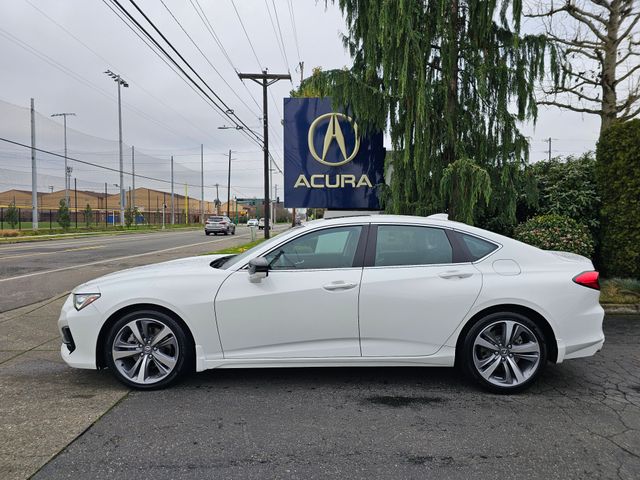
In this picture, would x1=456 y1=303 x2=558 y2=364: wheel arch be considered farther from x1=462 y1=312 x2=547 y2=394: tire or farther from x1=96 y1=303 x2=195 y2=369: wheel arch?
x1=96 y1=303 x2=195 y2=369: wheel arch

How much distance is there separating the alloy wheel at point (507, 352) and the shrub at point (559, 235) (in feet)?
14.2

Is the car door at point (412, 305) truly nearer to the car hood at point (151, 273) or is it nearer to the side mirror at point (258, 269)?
the side mirror at point (258, 269)

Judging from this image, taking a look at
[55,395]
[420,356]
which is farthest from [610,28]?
[55,395]

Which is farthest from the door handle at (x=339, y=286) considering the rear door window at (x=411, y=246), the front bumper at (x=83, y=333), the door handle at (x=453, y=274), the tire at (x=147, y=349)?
the front bumper at (x=83, y=333)

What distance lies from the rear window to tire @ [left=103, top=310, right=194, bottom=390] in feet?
8.30

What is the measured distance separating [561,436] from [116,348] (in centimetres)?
345

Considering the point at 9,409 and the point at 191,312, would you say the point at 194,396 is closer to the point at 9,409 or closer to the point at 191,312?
the point at 191,312

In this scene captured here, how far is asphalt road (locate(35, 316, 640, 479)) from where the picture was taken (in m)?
2.63

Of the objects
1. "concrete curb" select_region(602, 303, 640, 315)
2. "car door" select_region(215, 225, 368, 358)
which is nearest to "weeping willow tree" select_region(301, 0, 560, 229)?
"concrete curb" select_region(602, 303, 640, 315)

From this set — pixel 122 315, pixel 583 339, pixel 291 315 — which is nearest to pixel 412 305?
pixel 291 315

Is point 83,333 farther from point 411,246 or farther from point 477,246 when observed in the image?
point 477,246

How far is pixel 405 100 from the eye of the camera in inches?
310

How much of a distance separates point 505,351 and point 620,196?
5.57 metres

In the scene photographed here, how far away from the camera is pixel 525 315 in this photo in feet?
12.2
